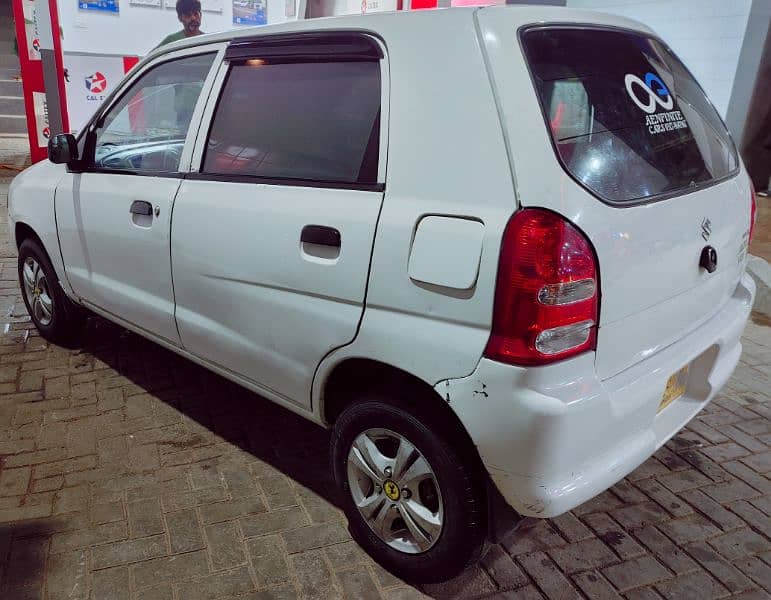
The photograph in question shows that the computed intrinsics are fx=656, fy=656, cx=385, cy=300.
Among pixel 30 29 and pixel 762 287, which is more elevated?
pixel 30 29

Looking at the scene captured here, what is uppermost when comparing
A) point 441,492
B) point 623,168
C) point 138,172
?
point 623,168

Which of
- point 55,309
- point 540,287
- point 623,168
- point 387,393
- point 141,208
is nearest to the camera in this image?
point 540,287

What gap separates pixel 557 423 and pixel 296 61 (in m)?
1.70

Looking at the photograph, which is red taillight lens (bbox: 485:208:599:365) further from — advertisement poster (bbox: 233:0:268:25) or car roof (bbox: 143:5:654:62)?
advertisement poster (bbox: 233:0:268:25)

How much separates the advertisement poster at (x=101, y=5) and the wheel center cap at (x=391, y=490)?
6.93 metres

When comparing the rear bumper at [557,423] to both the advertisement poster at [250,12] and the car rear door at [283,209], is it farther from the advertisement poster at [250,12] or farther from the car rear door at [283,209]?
the advertisement poster at [250,12]

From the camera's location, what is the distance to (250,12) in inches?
316

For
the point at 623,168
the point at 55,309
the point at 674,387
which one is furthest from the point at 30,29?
the point at 674,387

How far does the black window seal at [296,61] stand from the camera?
7.27ft

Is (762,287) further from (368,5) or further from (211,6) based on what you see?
(211,6)

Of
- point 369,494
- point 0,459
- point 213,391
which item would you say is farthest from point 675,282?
point 0,459

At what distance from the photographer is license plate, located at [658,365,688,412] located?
228 centimetres

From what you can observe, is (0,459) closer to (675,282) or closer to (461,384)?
(461,384)

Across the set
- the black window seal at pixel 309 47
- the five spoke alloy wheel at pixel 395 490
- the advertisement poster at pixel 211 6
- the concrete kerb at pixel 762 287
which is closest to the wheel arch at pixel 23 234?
the black window seal at pixel 309 47
